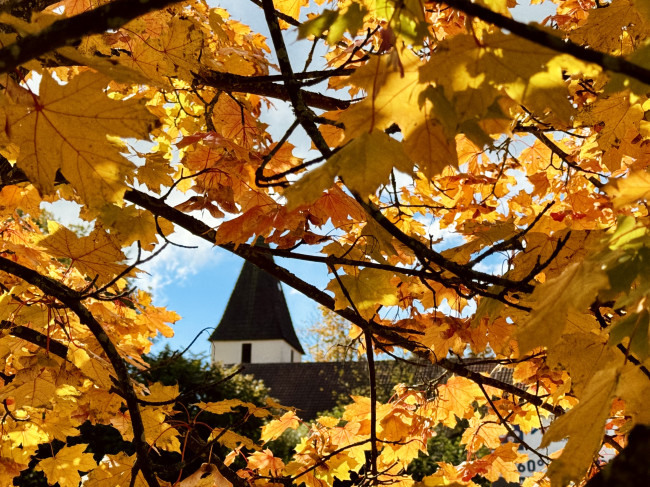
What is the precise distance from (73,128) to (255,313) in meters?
34.7

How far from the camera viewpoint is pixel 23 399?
6.49 ft

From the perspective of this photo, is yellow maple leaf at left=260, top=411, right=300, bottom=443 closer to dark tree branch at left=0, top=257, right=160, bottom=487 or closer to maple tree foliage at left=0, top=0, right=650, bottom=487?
maple tree foliage at left=0, top=0, right=650, bottom=487

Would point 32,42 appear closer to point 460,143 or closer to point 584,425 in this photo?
point 584,425

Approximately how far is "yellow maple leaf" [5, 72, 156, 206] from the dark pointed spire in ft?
109

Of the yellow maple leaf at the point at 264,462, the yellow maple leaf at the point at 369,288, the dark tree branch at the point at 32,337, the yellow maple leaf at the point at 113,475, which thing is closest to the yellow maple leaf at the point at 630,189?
the yellow maple leaf at the point at 369,288

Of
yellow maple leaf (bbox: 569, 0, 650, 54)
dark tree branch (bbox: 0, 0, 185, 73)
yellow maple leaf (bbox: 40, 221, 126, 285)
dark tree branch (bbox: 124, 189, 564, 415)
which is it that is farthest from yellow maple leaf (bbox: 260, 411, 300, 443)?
dark tree branch (bbox: 0, 0, 185, 73)

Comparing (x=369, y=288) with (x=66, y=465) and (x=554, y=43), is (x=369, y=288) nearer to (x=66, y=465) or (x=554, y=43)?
(x=554, y=43)

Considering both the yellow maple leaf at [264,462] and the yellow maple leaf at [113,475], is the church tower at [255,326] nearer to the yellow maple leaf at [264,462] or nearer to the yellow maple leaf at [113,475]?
the yellow maple leaf at [264,462]

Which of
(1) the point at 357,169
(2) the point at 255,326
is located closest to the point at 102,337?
(1) the point at 357,169

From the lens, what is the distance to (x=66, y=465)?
9.50ft

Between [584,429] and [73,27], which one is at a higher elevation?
[73,27]

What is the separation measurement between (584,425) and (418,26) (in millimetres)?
642

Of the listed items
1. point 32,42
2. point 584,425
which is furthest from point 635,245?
point 32,42

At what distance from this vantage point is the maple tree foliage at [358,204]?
86cm
